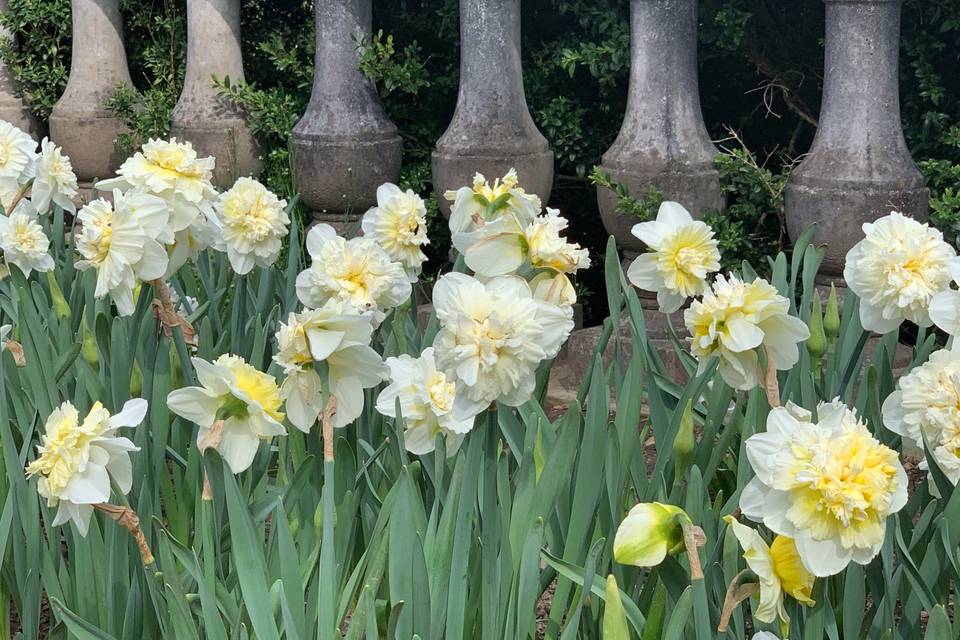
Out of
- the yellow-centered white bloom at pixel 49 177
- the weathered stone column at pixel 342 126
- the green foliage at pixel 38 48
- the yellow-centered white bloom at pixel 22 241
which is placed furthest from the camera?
the green foliage at pixel 38 48

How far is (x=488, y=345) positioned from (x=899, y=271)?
626 millimetres

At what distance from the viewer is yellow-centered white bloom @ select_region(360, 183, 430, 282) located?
6.40ft

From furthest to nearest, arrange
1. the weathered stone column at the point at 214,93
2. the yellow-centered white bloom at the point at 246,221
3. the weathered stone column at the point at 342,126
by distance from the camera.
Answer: the weathered stone column at the point at 214,93 → the weathered stone column at the point at 342,126 → the yellow-centered white bloom at the point at 246,221

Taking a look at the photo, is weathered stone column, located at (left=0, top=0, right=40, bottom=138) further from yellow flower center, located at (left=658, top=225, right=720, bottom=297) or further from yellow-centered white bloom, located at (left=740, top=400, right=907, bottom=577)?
yellow-centered white bloom, located at (left=740, top=400, right=907, bottom=577)

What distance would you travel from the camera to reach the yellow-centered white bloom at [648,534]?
46.7 inches

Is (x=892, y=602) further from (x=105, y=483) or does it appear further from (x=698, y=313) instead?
(x=105, y=483)

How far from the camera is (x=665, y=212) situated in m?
1.71

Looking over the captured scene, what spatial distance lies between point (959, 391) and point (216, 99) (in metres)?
3.53

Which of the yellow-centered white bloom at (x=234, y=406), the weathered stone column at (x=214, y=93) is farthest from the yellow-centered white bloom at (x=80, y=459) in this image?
the weathered stone column at (x=214, y=93)

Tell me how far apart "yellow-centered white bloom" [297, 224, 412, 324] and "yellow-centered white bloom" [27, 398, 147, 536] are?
1.25ft

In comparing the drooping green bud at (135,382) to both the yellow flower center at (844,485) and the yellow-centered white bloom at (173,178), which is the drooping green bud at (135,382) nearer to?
the yellow-centered white bloom at (173,178)

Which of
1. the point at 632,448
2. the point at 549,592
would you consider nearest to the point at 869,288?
the point at 632,448

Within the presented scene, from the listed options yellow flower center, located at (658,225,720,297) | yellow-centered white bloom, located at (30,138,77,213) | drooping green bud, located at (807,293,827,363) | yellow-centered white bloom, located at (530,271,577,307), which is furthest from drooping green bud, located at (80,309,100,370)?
drooping green bud, located at (807,293,827,363)

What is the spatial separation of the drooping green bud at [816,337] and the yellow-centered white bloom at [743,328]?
353 mm
